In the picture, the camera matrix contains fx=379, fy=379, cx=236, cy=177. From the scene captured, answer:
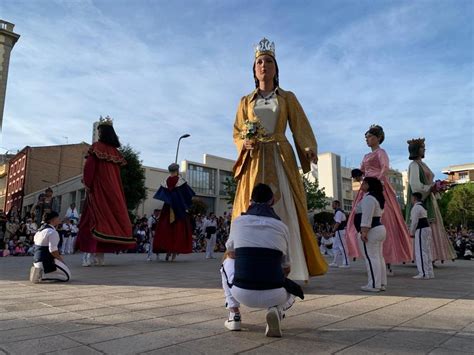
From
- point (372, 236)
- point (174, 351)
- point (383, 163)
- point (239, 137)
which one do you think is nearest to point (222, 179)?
point (383, 163)

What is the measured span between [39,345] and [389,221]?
649 cm

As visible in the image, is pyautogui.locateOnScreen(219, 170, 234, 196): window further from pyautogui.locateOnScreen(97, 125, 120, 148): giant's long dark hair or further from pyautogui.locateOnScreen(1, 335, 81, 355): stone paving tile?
pyautogui.locateOnScreen(1, 335, 81, 355): stone paving tile

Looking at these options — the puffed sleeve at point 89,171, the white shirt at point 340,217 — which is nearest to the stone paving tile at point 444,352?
the puffed sleeve at point 89,171

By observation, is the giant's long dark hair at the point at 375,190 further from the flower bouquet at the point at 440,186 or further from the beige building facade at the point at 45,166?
the beige building facade at the point at 45,166

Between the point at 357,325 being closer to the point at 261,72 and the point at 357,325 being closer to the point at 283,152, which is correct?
the point at 283,152

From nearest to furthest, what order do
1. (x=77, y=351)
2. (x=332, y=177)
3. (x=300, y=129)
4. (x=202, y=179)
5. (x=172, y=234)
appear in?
(x=77, y=351) → (x=300, y=129) → (x=172, y=234) → (x=202, y=179) → (x=332, y=177)

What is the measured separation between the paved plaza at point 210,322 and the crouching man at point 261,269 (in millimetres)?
207

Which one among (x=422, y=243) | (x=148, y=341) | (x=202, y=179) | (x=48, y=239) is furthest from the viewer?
(x=202, y=179)

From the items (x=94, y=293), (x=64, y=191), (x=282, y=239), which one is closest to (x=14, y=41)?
(x=64, y=191)

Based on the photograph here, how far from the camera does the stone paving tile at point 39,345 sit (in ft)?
7.85

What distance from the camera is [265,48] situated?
488cm

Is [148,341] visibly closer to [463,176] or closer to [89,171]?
[89,171]

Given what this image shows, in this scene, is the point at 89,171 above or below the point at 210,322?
above

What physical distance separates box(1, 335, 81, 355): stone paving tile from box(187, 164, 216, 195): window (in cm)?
5266
